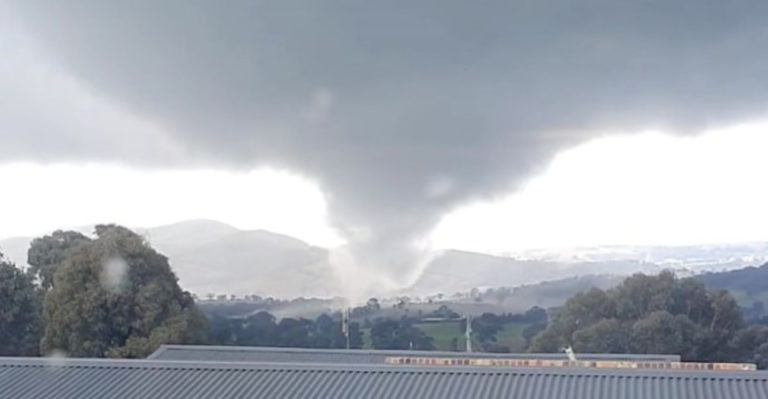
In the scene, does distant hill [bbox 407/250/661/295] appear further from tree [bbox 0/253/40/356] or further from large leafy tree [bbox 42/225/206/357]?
large leafy tree [bbox 42/225/206/357]

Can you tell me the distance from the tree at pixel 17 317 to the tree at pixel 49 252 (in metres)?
2.60

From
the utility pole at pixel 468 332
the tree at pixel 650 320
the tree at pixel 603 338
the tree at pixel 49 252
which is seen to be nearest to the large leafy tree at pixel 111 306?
the tree at pixel 49 252

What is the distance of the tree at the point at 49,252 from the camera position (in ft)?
110

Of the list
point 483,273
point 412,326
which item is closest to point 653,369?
point 412,326

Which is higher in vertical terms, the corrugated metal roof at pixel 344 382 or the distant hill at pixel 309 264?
the distant hill at pixel 309 264

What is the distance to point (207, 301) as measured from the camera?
39.9 m

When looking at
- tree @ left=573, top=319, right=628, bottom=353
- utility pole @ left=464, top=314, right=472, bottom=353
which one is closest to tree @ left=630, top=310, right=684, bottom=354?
tree @ left=573, top=319, right=628, bottom=353

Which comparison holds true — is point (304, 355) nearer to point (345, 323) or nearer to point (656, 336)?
point (656, 336)

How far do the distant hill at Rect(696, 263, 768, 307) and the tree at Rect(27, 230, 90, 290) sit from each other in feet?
72.4

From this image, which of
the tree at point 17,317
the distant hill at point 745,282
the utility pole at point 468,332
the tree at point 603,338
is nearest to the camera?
the tree at point 603,338

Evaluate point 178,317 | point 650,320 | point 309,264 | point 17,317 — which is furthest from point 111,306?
point 309,264

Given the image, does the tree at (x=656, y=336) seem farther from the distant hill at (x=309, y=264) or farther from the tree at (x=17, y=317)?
the tree at (x=17, y=317)

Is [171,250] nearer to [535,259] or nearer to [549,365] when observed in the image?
[535,259]

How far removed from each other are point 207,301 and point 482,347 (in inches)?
444
